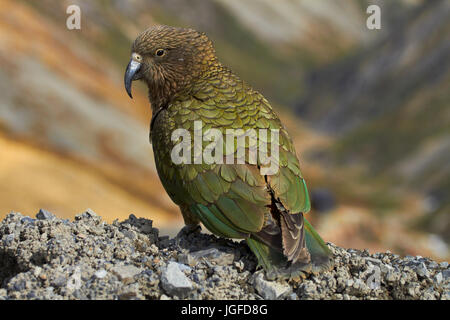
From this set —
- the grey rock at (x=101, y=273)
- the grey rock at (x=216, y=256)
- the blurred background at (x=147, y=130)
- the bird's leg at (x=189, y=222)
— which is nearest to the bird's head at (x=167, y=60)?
the bird's leg at (x=189, y=222)

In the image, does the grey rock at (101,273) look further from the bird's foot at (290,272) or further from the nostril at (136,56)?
the nostril at (136,56)

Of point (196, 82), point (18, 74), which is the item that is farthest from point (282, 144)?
point (18, 74)

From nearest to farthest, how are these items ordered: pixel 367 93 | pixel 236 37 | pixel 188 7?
pixel 367 93
pixel 188 7
pixel 236 37

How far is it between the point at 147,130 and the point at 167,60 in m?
40.5

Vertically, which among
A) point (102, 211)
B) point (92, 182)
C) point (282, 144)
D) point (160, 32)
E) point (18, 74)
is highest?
point (18, 74)

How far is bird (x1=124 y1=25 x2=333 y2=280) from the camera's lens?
6.66m

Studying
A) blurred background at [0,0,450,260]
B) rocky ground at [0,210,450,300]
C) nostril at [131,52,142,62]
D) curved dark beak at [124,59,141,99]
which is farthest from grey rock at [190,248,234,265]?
blurred background at [0,0,450,260]

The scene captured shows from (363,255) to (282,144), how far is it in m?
1.92

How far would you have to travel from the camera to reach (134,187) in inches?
1596

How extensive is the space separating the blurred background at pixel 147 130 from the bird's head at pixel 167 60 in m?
18.2

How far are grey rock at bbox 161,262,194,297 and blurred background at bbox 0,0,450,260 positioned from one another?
19.7 metres

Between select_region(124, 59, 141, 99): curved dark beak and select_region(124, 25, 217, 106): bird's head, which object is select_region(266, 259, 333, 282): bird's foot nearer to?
select_region(124, 25, 217, 106): bird's head

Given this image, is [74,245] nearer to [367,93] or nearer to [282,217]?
[282,217]

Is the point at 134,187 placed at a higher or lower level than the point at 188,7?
lower
